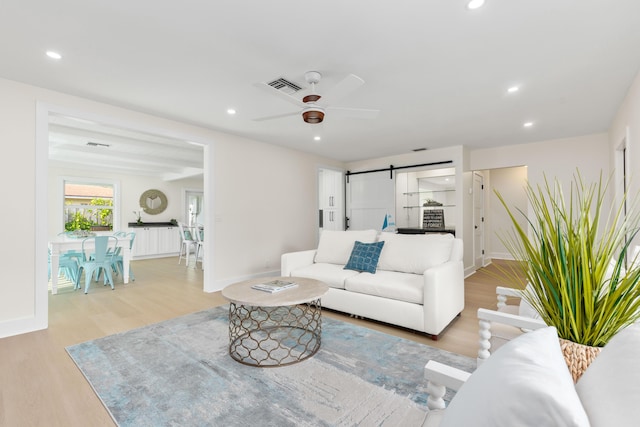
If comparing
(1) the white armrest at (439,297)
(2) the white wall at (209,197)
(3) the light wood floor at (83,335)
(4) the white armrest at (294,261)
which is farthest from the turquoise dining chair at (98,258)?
(1) the white armrest at (439,297)

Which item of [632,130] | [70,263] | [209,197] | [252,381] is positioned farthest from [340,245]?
[70,263]

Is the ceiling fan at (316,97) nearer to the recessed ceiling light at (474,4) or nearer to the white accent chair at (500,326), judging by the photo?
the recessed ceiling light at (474,4)

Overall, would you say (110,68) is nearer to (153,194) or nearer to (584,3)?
(584,3)

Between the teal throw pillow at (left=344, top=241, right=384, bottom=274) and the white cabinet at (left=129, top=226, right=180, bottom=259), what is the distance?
252 inches

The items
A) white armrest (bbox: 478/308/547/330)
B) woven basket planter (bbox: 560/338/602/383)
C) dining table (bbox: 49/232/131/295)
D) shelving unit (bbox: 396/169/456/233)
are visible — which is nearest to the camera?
woven basket planter (bbox: 560/338/602/383)

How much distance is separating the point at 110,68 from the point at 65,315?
2.74m

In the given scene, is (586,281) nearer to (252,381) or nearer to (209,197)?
(252,381)

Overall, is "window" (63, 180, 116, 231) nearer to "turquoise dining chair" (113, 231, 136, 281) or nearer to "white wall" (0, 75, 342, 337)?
"turquoise dining chair" (113, 231, 136, 281)

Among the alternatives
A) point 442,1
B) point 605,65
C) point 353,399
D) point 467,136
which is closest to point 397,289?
point 353,399

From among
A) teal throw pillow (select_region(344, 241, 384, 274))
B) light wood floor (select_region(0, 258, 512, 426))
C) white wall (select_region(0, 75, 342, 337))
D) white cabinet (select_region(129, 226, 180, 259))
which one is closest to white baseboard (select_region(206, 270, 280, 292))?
white wall (select_region(0, 75, 342, 337))

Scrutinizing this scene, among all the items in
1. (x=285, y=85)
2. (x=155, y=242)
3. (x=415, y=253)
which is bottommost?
(x=155, y=242)

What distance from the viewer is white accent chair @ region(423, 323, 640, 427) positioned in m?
0.51

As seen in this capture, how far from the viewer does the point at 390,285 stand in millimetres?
2941

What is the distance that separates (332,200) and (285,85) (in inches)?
183
